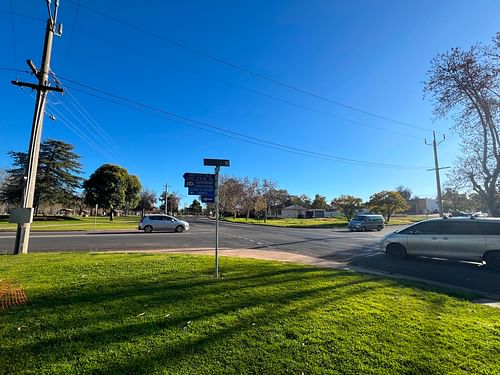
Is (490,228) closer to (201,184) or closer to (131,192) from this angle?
(201,184)

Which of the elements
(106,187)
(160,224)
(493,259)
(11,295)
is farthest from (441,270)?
(106,187)

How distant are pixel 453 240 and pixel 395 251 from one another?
2.05 m

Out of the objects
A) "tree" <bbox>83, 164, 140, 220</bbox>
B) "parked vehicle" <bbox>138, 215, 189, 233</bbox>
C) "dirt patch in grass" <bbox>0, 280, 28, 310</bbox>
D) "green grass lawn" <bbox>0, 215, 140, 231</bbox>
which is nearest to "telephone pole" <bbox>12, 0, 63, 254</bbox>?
"dirt patch in grass" <bbox>0, 280, 28, 310</bbox>

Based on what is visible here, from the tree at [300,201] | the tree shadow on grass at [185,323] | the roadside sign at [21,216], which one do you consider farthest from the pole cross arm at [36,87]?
the tree at [300,201]

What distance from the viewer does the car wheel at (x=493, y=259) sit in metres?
8.20

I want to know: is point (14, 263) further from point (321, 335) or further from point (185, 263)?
point (321, 335)

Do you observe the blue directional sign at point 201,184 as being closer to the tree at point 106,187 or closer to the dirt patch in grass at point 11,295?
the dirt patch in grass at point 11,295

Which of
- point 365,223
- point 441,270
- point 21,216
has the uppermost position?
point 21,216

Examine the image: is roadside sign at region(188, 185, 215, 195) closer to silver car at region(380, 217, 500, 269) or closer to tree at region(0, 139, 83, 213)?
silver car at region(380, 217, 500, 269)

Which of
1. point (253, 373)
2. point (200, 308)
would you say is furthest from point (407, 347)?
point (200, 308)

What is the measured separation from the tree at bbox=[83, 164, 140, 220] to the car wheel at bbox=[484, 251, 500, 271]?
50603 mm

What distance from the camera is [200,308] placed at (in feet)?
13.6

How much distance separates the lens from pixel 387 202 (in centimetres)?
5062

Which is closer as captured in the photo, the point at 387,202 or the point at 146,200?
the point at 387,202
